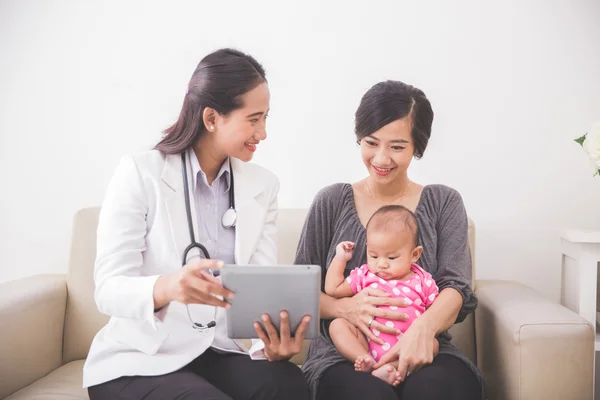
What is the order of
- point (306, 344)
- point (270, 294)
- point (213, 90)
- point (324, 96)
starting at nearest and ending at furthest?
point (270, 294)
point (213, 90)
point (306, 344)
point (324, 96)

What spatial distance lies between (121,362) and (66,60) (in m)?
1.56

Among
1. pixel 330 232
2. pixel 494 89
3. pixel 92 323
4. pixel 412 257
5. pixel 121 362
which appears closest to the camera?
pixel 121 362

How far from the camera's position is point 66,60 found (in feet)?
8.16

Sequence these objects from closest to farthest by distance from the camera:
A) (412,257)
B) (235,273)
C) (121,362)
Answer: (235,273), (121,362), (412,257)

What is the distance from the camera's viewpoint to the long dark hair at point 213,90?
5.11 ft

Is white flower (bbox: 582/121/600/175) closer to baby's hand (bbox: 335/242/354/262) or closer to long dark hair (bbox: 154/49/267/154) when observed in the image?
baby's hand (bbox: 335/242/354/262)

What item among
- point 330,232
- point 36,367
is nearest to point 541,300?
point 330,232

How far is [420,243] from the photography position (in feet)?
5.86

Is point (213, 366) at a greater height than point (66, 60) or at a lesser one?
lesser

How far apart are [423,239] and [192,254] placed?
704 mm

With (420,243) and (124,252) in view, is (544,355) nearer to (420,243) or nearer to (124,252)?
(420,243)

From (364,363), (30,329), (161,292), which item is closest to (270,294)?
(161,292)

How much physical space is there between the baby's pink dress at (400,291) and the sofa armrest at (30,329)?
1027 millimetres

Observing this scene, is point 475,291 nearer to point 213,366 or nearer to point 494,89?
point 494,89
